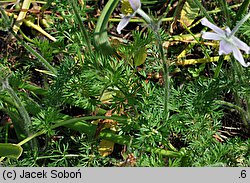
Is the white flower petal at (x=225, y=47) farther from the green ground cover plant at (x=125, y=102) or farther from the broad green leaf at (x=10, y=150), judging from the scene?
the broad green leaf at (x=10, y=150)

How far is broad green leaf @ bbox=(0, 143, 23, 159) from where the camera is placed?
1476mm

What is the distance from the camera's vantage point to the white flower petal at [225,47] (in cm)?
113

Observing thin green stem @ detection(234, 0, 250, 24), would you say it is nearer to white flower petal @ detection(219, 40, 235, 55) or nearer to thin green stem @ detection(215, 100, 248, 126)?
thin green stem @ detection(215, 100, 248, 126)

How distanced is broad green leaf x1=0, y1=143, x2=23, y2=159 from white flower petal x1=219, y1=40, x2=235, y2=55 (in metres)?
0.71

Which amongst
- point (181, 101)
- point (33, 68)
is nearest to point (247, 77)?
point (181, 101)

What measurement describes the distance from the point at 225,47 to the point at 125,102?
622 mm

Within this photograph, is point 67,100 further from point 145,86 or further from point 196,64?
point 196,64

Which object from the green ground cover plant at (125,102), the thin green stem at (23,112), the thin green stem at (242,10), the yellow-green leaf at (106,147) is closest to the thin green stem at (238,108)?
the green ground cover plant at (125,102)

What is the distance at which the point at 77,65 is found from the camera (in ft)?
5.40

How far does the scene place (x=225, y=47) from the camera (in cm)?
114

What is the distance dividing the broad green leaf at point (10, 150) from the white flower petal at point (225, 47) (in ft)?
2.32

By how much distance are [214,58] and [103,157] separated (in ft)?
2.09

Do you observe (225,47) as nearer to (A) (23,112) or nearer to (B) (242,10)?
(B) (242,10)

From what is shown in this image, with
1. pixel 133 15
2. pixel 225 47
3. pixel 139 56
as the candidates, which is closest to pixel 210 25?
pixel 225 47
